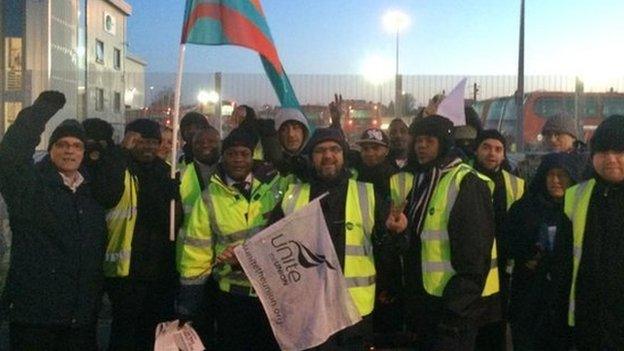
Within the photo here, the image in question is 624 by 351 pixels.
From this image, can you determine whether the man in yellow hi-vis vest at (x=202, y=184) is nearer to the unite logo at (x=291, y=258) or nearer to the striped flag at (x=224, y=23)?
the unite logo at (x=291, y=258)

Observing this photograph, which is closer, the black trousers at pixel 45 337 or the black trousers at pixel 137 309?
the black trousers at pixel 45 337

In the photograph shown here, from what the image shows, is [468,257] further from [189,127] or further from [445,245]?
[189,127]

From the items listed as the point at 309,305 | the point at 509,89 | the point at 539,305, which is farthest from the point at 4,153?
the point at 509,89

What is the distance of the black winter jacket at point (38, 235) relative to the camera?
4750 mm

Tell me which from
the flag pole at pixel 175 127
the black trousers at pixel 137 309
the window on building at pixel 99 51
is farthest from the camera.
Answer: the window on building at pixel 99 51

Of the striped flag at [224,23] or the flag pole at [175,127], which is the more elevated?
the striped flag at [224,23]

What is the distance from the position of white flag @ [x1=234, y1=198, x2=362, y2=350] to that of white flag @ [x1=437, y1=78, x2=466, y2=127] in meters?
2.48

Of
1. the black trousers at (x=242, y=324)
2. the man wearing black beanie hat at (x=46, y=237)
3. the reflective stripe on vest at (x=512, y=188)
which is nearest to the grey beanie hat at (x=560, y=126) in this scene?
the reflective stripe on vest at (x=512, y=188)

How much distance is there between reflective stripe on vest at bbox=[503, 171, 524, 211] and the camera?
6.11 m

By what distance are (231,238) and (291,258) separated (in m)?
0.55

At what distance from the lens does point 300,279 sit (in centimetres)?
481

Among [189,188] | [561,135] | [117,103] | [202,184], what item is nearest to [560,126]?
[561,135]

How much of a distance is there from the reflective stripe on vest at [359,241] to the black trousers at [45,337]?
155 centimetres

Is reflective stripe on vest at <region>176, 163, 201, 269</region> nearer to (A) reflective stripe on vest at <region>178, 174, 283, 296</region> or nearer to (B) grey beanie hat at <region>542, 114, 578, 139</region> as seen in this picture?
(A) reflective stripe on vest at <region>178, 174, 283, 296</region>
